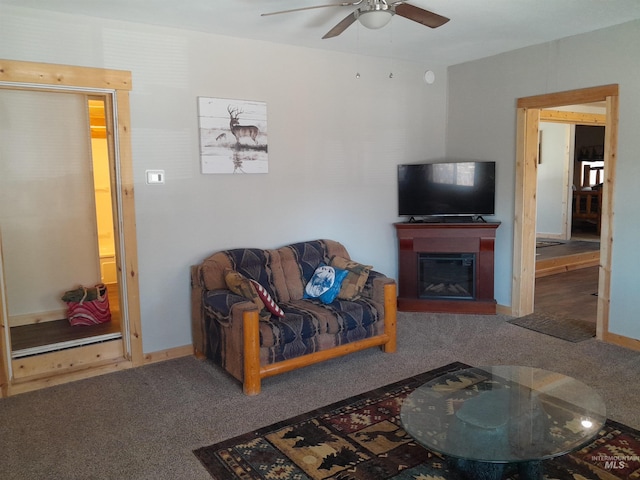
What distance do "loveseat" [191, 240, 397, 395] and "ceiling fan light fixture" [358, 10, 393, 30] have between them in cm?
184

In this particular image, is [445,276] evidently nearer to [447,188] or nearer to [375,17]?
[447,188]

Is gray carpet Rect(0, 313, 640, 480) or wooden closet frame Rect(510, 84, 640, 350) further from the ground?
wooden closet frame Rect(510, 84, 640, 350)

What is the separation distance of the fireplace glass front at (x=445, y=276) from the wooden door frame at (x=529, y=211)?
1.43ft

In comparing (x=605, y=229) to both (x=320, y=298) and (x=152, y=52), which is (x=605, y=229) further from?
(x=152, y=52)

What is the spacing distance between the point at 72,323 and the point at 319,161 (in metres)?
2.62

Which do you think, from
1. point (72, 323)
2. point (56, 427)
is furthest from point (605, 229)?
point (72, 323)

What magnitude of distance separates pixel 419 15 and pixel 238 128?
1.80m

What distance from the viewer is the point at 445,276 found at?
5.18 metres

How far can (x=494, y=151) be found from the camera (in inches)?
200

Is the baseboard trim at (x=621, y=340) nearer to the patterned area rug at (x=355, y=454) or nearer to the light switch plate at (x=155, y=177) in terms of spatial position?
the patterned area rug at (x=355, y=454)

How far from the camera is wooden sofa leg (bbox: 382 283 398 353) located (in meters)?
3.96

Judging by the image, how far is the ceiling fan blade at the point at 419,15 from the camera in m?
2.76

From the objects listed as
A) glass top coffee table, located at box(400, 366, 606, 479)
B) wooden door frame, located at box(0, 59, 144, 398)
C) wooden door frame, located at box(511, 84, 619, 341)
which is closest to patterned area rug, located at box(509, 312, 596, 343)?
wooden door frame, located at box(511, 84, 619, 341)

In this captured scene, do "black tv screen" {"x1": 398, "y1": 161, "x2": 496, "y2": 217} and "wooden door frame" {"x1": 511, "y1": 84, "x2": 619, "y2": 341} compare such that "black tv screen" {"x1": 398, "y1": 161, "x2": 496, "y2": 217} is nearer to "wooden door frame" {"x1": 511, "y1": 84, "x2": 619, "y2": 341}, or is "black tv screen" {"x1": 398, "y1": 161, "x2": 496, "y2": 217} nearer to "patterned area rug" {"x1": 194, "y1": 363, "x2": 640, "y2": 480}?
"wooden door frame" {"x1": 511, "y1": 84, "x2": 619, "y2": 341}
